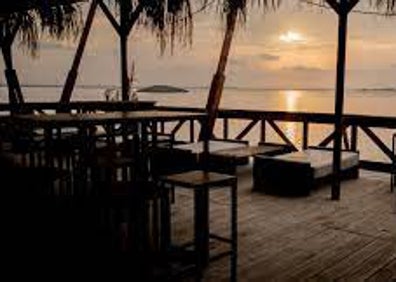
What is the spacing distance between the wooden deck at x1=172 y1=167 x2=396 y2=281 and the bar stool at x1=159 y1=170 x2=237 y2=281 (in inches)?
6.2

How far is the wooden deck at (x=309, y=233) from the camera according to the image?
347 centimetres

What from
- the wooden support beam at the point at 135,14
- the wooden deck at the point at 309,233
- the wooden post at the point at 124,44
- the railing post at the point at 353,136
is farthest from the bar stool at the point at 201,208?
the railing post at the point at 353,136

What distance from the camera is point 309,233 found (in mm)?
4387

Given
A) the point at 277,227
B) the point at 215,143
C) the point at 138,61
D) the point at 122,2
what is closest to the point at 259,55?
the point at 138,61

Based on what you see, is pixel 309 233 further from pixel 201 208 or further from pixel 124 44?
pixel 124 44

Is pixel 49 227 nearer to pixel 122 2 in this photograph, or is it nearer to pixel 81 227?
pixel 81 227

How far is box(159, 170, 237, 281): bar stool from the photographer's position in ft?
10.1

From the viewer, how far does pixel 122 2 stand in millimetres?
6613

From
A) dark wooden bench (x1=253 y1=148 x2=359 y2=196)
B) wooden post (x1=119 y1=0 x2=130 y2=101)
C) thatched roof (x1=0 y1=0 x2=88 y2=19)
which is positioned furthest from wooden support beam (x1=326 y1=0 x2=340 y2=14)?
thatched roof (x1=0 y1=0 x2=88 y2=19)

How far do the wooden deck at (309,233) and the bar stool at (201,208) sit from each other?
0.16 metres

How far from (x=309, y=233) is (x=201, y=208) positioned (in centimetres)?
144

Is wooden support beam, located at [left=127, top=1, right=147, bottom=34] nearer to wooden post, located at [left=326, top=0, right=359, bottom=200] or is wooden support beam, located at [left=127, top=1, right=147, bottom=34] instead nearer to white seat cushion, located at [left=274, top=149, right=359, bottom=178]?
wooden post, located at [left=326, top=0, right=359, bottom=200]

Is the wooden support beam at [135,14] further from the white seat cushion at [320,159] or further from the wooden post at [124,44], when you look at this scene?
the white seat cushion at [320,159]

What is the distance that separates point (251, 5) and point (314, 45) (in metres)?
8.14
